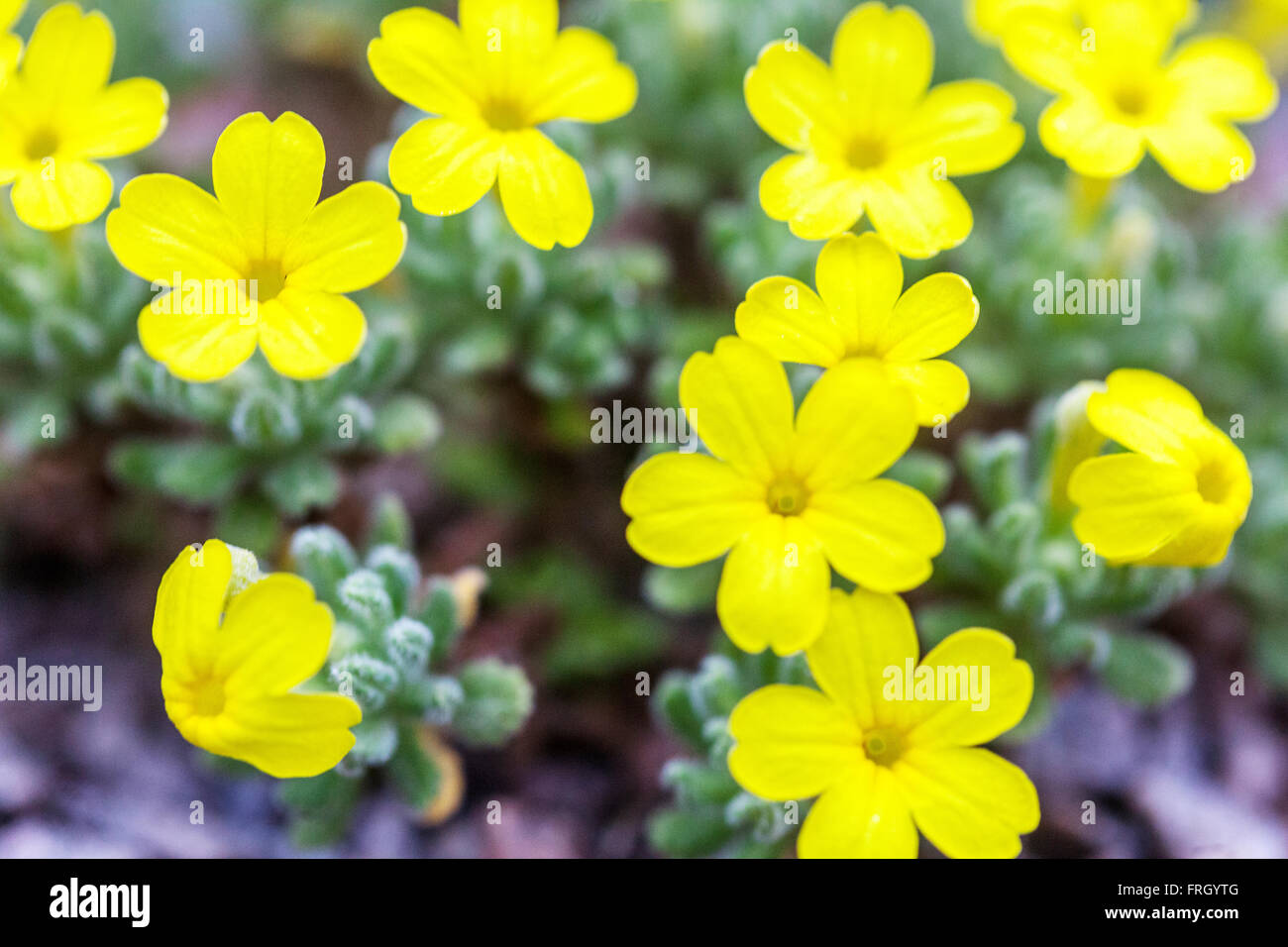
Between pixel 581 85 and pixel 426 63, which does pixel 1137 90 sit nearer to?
pixel 581 85

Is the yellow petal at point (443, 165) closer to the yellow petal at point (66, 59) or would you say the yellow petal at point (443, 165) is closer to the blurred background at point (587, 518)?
the blurred background at point (587, 518)

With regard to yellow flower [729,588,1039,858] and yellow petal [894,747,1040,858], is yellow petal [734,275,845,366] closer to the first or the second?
yellow flower [729,588,1039,858]

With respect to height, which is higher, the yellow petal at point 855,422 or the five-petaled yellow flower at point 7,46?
the five-petaled yellow flower at point 7,46

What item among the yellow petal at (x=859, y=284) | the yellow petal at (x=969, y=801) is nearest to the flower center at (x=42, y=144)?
the yellow petal at (x=859, y=284)

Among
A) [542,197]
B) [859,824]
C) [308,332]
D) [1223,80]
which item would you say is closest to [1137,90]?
[1223,80]

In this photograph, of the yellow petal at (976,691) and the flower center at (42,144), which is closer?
the yellow petal at (976,691)

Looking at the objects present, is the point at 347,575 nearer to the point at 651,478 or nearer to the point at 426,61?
the point at 651,478

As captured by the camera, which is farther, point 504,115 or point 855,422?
point 504,115
